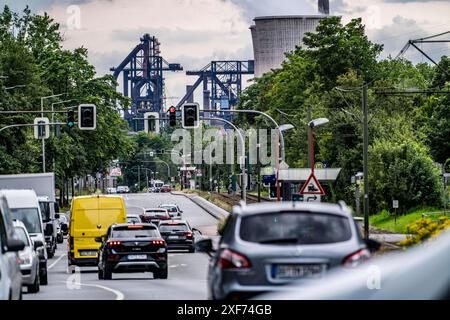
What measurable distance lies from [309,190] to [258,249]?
31641 millimetres

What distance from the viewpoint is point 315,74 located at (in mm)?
117875

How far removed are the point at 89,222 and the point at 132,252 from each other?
37.7ft

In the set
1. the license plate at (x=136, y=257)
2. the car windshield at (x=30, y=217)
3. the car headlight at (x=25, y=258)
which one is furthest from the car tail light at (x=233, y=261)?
the car windshield at (x=30, y=217)

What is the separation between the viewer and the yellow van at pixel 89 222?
44312 millimetres

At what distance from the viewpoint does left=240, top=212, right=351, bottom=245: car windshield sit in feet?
46.9

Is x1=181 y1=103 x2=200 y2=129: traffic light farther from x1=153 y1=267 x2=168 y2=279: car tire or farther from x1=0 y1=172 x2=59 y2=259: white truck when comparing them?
x1=153 y1=267 x2=168 y2=279: car tire

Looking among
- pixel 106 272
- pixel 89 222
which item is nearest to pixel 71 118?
pixel 89 222

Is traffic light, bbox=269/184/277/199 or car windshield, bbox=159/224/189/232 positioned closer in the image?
traffic light, bbox=269/184/277/199

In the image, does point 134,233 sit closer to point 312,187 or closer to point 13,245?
point 312,187

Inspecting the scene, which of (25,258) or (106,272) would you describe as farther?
(106,272)

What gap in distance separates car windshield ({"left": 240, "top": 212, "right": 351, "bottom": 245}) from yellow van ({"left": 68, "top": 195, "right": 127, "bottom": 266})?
30071 mm

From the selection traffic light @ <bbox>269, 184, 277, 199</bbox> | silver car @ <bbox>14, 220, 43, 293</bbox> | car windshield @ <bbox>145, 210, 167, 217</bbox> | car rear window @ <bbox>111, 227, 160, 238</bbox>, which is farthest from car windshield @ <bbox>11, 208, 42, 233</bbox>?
car windshield @ <bbox>145, 210, 167, 217</bbox>

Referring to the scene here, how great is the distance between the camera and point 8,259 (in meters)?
15.7
